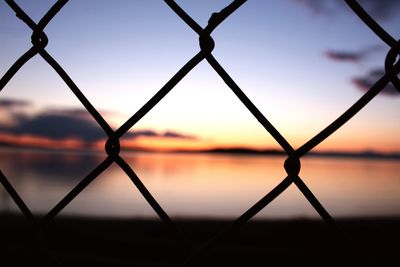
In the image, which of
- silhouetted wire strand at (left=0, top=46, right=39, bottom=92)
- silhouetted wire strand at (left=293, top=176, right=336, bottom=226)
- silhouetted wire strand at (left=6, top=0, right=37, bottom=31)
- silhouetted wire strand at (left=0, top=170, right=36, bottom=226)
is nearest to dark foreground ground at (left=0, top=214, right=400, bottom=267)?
silhouetted wire strand at (left=0, top=170, right=36, bottom=226)

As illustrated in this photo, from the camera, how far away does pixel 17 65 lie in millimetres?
842

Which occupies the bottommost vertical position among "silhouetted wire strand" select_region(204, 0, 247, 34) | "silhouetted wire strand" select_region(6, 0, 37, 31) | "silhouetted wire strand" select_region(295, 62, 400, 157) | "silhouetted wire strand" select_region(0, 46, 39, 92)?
"silhouetted wire strand" select_region(295, 62, 400, 157)

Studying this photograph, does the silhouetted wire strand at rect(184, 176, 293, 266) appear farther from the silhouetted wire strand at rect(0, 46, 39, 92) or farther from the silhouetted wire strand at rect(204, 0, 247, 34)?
the silhouetted wire strand at rect(0, 46, 39, 92)

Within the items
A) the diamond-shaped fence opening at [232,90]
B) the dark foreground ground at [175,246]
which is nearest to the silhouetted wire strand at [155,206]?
the diamond-shaped fence opening at [232,90]

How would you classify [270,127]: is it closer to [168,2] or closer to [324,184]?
[168,2]

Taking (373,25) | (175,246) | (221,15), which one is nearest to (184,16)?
(221,15)

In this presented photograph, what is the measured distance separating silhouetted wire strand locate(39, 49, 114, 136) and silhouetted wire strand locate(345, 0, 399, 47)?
1.54ft

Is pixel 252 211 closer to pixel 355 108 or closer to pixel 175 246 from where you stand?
pixel 355 108

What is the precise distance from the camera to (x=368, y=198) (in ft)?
99.5

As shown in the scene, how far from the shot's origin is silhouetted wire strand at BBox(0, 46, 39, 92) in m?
0.80

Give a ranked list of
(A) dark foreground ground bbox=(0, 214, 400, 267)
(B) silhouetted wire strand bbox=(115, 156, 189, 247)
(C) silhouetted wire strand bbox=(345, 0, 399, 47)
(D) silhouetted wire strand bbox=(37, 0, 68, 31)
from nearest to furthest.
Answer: (C) silhouetted wire strand bbox=(345, 0, 399, 47), (B) silhouetted wire strand bbox=(115, 156, 189, 247), (D) silhouetted wire strand bbox=(37, 0, 68, 31), (A) dark foreground ground bbox=(0, 214, 400, 267)

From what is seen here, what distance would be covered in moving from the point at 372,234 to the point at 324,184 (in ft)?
84.6

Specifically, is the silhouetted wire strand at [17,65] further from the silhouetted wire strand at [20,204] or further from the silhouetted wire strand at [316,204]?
the silhouetted wire strand at [316,204]

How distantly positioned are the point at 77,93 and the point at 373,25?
561 mm
